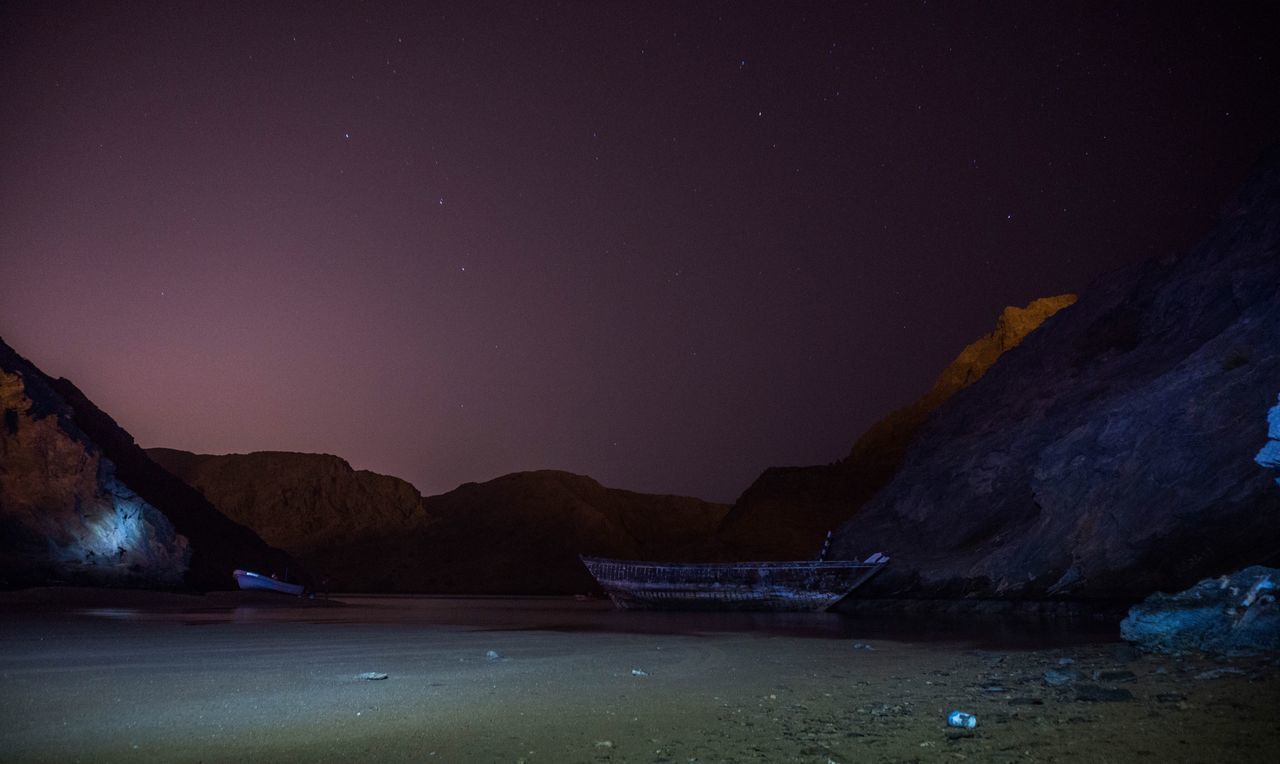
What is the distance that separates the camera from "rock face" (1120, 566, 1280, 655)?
12.4 m

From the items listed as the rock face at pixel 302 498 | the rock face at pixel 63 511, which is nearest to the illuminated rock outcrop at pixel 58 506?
the rock face at pixel 63 511

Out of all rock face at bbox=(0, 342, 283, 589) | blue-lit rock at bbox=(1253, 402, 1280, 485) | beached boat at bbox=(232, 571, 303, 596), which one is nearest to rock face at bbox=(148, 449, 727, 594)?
beached boat at bbox=(232, 571, 303, 596)

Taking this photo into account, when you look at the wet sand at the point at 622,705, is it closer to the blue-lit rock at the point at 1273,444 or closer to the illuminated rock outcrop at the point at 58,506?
the blue-lit rock at the point at 1273,444

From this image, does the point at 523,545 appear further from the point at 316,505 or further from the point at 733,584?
the point at 733,584

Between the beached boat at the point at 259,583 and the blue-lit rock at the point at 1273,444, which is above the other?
the blue-lit rock at the point at 1273,444

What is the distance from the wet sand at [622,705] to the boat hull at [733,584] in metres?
32.6

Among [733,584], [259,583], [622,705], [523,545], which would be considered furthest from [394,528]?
[622,705]

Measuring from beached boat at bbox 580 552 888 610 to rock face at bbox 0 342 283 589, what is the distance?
114 ft

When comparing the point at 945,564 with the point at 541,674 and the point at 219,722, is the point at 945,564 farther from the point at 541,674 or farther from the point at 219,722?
the point at 219,722

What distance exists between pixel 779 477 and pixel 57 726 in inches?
4229

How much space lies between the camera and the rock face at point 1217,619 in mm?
12352

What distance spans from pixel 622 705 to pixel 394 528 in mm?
185764

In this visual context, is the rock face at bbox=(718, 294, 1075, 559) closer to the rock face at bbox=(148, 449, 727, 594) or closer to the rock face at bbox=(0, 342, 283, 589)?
the rock face at bbox=(148, 449, 727, 594)

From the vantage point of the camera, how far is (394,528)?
602ft
